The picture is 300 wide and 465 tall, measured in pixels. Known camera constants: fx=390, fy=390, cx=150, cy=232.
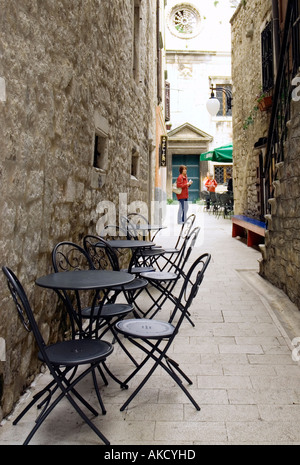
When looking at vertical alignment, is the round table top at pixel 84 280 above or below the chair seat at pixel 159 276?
above

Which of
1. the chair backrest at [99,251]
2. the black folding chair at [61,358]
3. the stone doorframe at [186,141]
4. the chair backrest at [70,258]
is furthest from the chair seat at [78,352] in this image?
the stone doorframe at [186,141]

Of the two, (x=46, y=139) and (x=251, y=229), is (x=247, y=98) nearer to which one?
(x=251, y=229)

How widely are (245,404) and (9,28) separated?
2.31 metres

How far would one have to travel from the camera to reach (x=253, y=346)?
292 cm

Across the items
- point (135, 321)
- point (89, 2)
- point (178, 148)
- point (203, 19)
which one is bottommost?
point (135, 321)

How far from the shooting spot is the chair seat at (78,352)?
1789mm

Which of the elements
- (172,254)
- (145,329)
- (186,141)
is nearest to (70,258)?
(145,329)

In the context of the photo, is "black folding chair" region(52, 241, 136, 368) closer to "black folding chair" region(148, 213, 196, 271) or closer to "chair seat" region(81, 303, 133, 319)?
"chair seat" region(81, 303, 133, 319)

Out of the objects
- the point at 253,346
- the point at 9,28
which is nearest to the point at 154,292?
the point at 253,346

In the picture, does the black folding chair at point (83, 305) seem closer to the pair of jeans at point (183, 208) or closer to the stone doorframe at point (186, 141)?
the pair of jeans at point (183, 208)

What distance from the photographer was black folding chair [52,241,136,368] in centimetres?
→ 231

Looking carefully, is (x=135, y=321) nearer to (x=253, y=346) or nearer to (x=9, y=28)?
(x=253, y=346)

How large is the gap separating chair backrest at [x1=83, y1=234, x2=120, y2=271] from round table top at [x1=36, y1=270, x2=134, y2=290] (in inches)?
19.2

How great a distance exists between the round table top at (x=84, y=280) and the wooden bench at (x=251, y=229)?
4061mm
